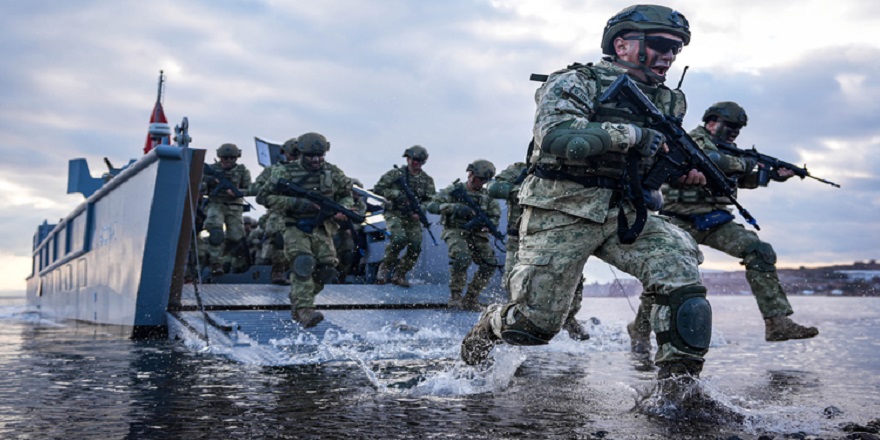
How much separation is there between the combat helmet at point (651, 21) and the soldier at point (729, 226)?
203 cm

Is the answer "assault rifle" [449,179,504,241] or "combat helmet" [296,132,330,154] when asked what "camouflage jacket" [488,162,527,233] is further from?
"combat helmet" [296,132,330,154]

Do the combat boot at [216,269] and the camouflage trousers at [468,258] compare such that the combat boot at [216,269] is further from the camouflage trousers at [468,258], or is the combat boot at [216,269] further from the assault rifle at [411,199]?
the camouflage trousers at [468,258]

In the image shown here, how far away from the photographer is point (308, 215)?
8.16 metres

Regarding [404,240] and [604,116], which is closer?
[604,116]

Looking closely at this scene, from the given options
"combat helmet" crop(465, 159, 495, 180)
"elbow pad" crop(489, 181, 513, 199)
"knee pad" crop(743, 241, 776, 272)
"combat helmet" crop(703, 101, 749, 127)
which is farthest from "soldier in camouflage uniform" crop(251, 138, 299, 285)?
"knee pad" crop(743, 241, 776, 272)

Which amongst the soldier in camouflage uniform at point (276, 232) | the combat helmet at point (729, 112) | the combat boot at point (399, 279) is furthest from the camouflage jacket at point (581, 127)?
the combat boot at point (399, 279)

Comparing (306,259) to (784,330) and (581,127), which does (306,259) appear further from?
(581,127)

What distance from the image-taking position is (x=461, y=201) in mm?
9938

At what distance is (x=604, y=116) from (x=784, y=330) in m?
3.02

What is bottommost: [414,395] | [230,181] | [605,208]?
[414,395]

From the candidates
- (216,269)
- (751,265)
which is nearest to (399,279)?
(216,269)

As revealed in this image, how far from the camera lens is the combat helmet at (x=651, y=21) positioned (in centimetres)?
412

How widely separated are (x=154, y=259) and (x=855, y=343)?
22.0 ft

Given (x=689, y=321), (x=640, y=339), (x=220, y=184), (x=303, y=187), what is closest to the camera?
(x=689, y=321)
